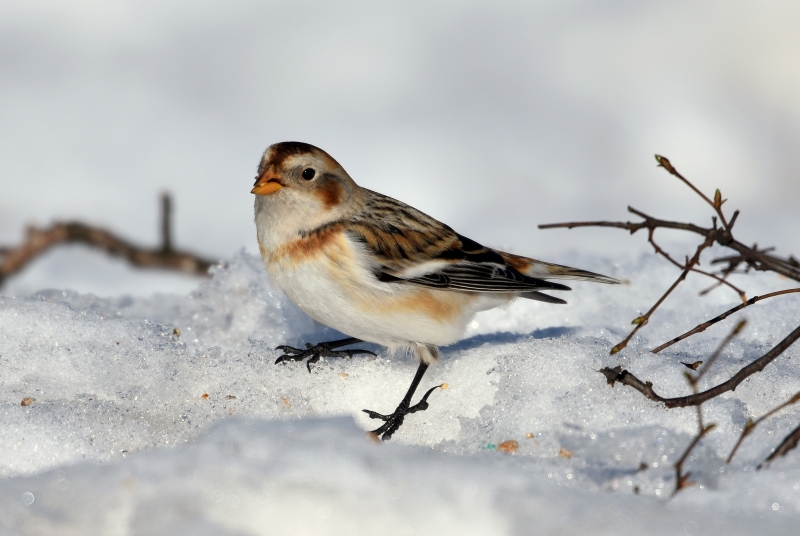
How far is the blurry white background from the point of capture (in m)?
7.77

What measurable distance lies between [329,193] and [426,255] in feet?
1.61

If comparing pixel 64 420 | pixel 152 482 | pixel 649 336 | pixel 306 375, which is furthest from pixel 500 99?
pixel 152 482

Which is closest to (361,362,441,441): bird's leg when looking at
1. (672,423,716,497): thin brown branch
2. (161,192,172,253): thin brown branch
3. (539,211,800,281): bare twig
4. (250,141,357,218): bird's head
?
(250,141,357,218): bird's head

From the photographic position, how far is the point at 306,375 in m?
3.56

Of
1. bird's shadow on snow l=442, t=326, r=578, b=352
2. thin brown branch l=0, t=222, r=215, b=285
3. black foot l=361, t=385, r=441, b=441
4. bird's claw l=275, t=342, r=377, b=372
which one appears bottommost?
thin brown branch l=0, t=222, r=215, b=285

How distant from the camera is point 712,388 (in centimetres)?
275

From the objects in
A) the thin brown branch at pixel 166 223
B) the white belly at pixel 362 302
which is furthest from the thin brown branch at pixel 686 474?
the thin brown branch at pixel 166 223

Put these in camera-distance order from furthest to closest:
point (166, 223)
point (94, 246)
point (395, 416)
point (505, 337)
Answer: point (94, 246) → point (166, 223) → point (505, 337) → point (395, 416)

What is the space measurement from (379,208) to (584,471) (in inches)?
65.6

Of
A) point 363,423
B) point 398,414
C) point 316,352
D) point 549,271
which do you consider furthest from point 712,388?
point 316,352

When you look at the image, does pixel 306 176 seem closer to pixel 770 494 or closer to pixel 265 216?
pixel 265 216

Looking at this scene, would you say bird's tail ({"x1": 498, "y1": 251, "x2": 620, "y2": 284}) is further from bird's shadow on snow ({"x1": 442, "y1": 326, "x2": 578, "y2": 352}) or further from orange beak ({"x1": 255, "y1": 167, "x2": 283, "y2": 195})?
orange beak ({"x1": 255, "y1": 167, "x2": 283, "y2": 195})

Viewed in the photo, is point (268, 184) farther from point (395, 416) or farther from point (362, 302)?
point (395, 416)

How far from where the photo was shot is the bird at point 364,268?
3492 mm
